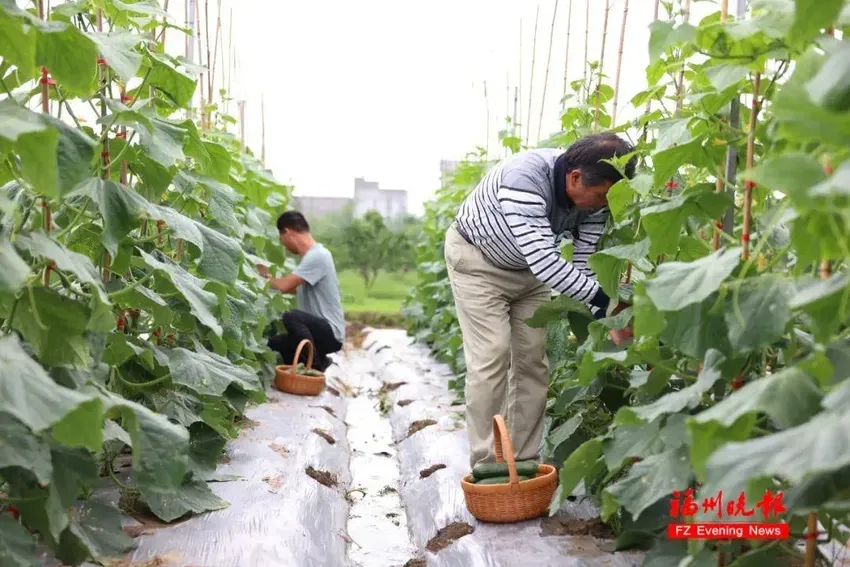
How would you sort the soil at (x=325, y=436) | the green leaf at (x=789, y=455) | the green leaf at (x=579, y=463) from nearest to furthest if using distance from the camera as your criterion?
1. the green leaf at (x=789, y=455)
2. the green leaf at (x=579, y=463)
3. the soil at (x=325, y=436)

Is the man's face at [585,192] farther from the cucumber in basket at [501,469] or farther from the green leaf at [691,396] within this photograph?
the green leaf at [691,396]

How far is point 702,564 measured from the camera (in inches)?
88.4

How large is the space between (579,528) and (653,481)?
1.07 m

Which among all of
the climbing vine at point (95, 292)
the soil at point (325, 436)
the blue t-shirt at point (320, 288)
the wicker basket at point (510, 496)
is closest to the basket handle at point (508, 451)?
the wicker basket at point (510, 496)

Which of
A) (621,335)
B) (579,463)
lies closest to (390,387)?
(621,335)

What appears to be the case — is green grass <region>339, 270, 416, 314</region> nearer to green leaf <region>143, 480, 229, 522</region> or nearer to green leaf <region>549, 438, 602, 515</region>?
green leaf <region>143, 480, 229, 522</region>

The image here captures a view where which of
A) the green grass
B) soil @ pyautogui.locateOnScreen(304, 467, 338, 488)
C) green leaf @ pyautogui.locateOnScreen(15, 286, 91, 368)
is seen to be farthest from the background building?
green leaf @ pyautogui.locateOnScreen(15, 286, 91, 368)

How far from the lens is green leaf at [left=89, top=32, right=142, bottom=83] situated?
2.47 m

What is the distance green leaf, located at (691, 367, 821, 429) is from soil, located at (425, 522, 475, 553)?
1868mm

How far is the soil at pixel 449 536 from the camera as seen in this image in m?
3.52

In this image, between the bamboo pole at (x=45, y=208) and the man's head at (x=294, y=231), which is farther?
the man's head at (x=294, y=231)

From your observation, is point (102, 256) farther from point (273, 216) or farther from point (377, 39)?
point (377, 39)

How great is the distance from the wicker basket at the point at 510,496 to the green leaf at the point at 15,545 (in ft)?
5.34

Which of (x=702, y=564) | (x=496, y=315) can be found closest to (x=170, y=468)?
(x=702, y=564)
